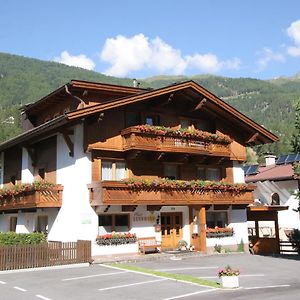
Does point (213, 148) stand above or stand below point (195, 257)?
above

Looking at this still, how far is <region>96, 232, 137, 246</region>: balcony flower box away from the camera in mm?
23703

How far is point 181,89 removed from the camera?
27656 millimetres

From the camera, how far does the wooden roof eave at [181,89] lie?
76.2 ft

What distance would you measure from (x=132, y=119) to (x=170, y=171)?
13.1 ft

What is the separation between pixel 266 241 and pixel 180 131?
9.18 meters

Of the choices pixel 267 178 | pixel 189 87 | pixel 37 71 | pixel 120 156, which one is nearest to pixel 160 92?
pixel 189 87

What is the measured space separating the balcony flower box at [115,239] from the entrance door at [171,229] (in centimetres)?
280

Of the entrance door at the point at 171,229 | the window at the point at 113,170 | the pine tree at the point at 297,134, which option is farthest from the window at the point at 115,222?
the pine tree at the point at 297,134

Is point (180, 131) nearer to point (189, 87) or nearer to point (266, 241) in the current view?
point (189, 87)

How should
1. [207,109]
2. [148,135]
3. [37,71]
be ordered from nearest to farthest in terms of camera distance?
[148,135] < [207,109] < [37,71]

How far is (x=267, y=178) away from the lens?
118 ft

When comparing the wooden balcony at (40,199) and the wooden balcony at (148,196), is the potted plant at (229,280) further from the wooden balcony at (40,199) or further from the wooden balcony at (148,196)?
the wooden balcony at (40,199)

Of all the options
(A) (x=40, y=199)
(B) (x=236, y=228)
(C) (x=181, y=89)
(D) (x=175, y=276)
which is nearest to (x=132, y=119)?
(C) (x=181, y=89)

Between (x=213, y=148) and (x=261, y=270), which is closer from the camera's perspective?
(x=261, y=270)
